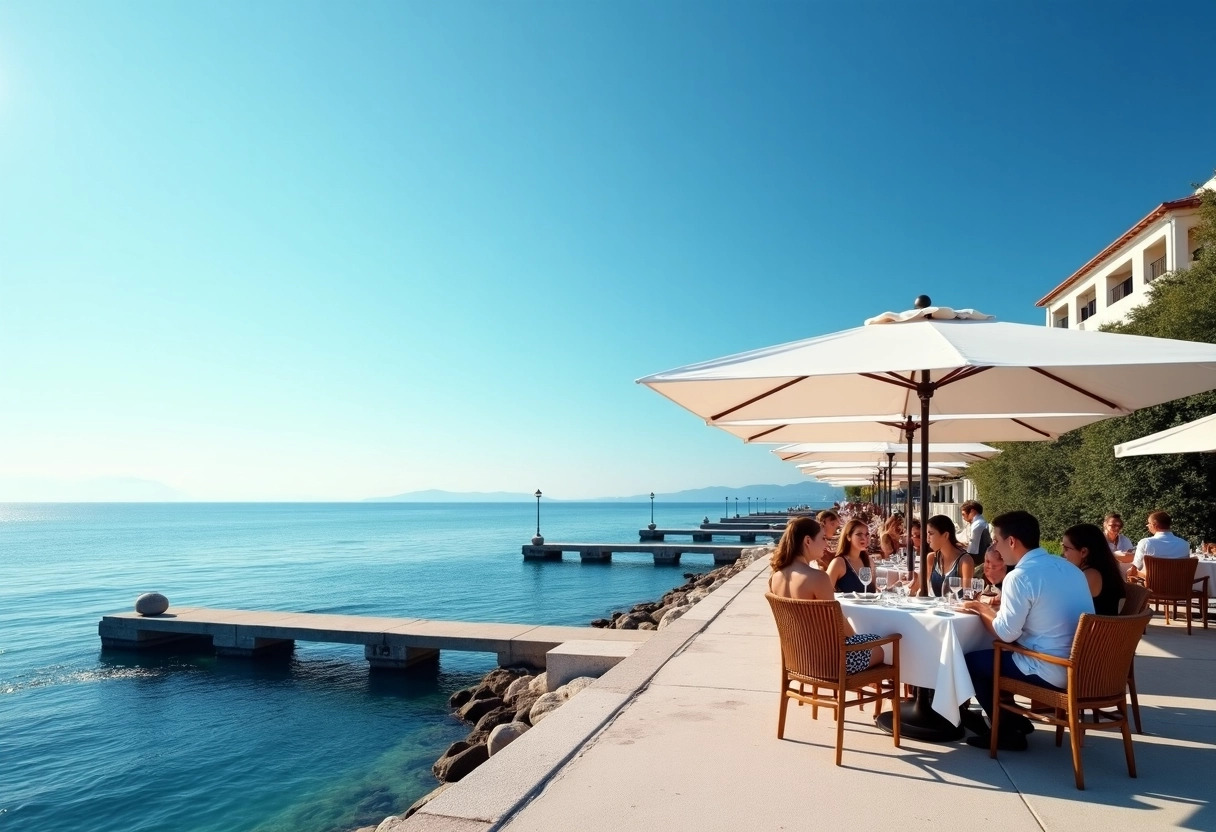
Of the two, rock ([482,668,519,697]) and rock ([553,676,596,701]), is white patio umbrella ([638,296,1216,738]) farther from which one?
rock ([482,668,519,697])

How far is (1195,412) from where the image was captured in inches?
535

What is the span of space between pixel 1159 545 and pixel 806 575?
230 inches

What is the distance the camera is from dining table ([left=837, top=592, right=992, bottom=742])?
431 centimetres

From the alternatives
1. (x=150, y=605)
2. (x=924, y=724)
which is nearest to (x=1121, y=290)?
(x=924, y=724)

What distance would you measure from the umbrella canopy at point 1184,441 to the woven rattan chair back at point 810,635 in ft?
17.6

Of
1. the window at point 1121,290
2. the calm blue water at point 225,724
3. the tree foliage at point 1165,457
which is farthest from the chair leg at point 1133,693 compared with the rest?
the window at point 1121,290

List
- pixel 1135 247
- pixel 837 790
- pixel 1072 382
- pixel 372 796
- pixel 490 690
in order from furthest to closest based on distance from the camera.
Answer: pixel 1135 247 < pixel 490 690 < pixel 372 796 < pixel 1072 382 < pixel 837 790

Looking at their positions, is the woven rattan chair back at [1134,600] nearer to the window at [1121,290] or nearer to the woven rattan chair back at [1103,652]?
the woven rattan chair back at [1103,652]

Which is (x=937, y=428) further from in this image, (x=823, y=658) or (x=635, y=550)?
(x=635, y=550)

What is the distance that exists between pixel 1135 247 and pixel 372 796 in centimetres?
3002

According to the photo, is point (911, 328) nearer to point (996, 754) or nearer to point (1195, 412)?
point (996, 754)

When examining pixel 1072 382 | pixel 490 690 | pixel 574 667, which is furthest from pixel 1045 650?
pixel 490 690

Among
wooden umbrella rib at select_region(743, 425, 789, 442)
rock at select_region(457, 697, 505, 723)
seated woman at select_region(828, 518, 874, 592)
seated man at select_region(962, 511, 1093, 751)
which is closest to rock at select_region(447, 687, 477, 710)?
rock at select_region(457, 697, 505, 723)

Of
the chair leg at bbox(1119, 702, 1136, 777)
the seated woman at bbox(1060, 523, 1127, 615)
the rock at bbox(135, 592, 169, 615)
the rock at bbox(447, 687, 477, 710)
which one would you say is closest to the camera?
the chair leg at bbox(1119, 702, 1136, 777)
